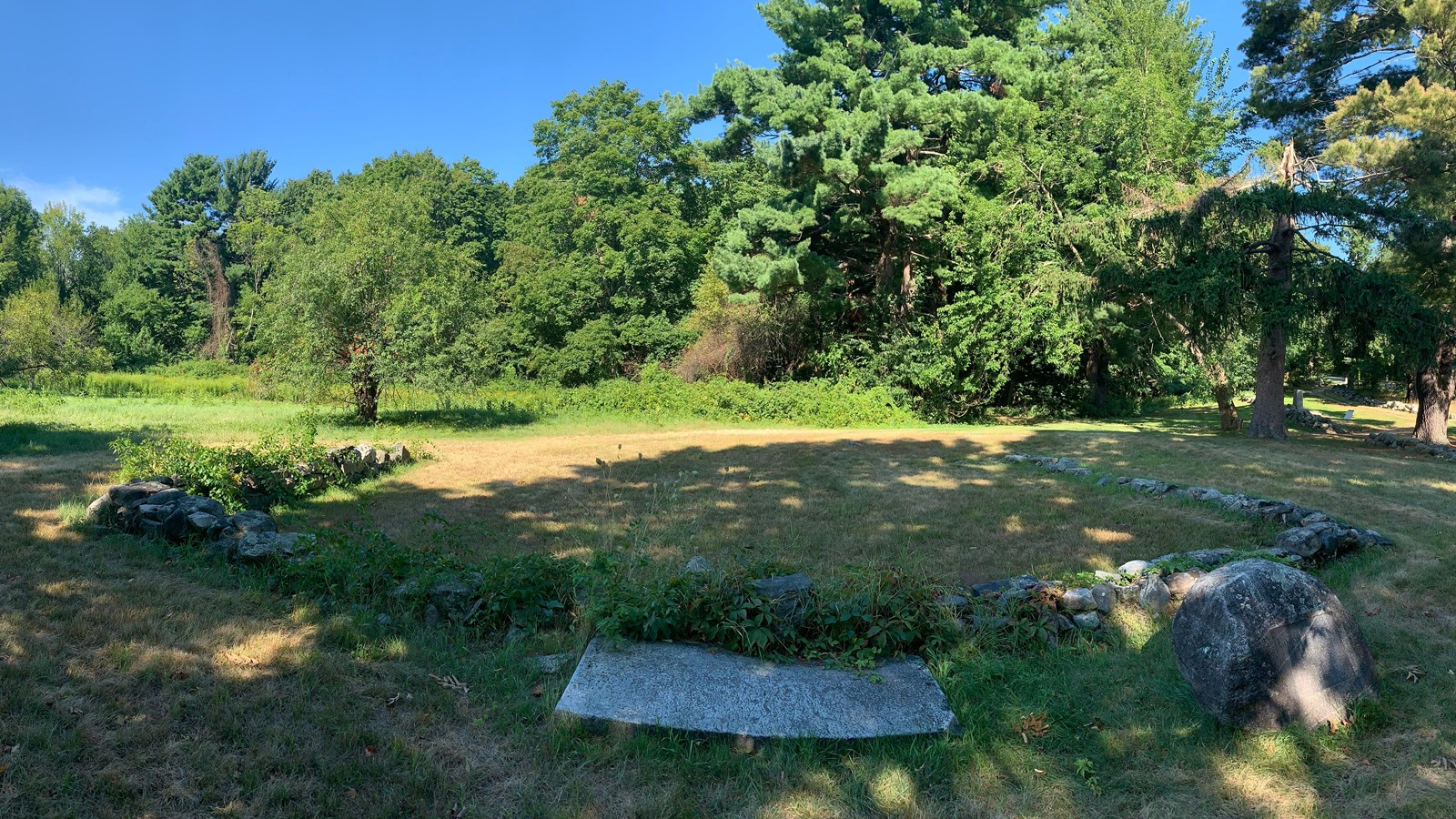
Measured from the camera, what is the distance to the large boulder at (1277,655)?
11.4 ft

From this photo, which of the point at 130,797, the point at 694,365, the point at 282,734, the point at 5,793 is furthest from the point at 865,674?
the point at 694,365

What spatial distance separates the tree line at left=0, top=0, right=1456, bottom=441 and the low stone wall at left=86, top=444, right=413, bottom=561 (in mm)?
9911

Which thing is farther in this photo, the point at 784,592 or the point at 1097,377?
the point at 1097,377

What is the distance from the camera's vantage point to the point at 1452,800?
2.98 m

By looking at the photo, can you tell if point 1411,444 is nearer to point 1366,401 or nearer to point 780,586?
point 780,586

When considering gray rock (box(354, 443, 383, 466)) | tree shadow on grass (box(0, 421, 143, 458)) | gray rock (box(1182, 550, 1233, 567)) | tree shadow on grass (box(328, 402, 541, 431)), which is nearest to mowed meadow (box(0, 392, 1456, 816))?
gray rock (box(1182, 550, 1233, 567))

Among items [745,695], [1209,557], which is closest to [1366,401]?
[1209,557]

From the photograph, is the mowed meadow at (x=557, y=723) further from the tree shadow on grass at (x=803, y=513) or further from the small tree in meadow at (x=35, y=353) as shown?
the small tree in meadow at (x=35, y=353)

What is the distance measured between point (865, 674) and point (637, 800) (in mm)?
1498

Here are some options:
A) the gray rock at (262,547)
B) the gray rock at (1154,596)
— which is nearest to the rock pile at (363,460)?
the gray rock at (262,547)

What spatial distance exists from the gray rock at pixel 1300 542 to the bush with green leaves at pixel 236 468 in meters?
9.03

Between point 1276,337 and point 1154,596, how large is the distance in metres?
12.4

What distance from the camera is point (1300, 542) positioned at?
6.02 meters

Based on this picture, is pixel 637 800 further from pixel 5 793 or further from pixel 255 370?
pixel 255 370
